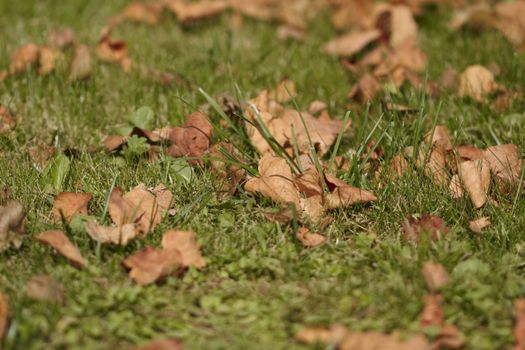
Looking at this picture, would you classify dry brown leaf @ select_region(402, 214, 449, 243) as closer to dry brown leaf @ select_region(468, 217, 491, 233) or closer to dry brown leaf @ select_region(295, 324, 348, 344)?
dry brown leaf @ select_region(468, 217, 491, 233)

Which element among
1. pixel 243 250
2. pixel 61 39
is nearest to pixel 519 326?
pixel 243 250

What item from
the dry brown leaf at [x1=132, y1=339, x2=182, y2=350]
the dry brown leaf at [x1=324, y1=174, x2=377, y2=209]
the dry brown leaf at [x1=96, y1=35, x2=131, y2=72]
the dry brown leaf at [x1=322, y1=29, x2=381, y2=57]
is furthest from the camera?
the dry brown leaf at [x1=322, y1=29, x2=381, y2=57]

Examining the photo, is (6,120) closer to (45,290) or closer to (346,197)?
(45,290)

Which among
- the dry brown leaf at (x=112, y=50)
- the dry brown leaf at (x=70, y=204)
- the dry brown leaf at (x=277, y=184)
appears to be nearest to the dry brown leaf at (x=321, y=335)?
the dry brown leaf at (x=277, y=184)

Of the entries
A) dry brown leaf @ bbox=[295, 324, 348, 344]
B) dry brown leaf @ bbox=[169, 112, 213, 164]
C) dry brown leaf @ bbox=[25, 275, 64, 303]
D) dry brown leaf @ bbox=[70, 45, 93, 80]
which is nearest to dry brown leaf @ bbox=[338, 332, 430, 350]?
dry brown leaf @ bbox=[295, 324, 348, 344]

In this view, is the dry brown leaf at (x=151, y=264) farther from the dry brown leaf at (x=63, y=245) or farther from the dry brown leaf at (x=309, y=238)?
the dry brown leaf at (x=309, y=238)
